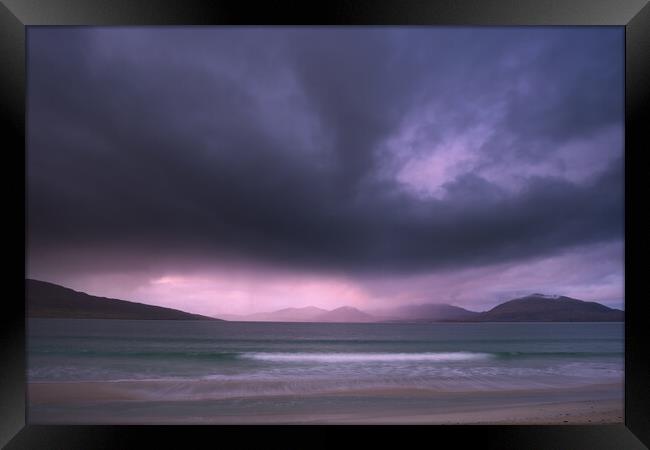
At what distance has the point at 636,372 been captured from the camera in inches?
72.7

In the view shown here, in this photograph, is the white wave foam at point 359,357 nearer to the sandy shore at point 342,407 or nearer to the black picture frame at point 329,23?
the sandy shore at point 342,407

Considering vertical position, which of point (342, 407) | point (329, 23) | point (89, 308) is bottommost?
point (342, 407)

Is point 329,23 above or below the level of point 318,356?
above

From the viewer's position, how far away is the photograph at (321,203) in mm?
10375

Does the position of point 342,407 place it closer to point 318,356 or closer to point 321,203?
point 318,356

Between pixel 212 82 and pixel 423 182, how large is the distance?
23.2 feet

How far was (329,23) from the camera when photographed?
1.85 metres

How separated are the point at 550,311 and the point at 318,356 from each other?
357 inches

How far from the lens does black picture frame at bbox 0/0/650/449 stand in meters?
1.82

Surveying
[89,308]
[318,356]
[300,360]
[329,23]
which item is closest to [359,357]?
[318,356]

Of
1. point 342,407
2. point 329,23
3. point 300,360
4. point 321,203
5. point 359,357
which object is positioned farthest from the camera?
point 321,203

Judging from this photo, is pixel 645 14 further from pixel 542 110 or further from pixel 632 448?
pixel 542 110

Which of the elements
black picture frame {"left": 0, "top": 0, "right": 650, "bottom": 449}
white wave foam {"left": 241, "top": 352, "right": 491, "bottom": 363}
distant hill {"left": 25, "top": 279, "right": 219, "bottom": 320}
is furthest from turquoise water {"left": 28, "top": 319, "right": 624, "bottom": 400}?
black picture frame {"left": 0, "top": 0, "right": 650, "bottom": 449}

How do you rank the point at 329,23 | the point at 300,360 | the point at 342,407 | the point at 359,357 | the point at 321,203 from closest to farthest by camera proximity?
the point at 329,23
the point at 342,407
the point at 300,360
the point at 359,357
the point at 321,203
